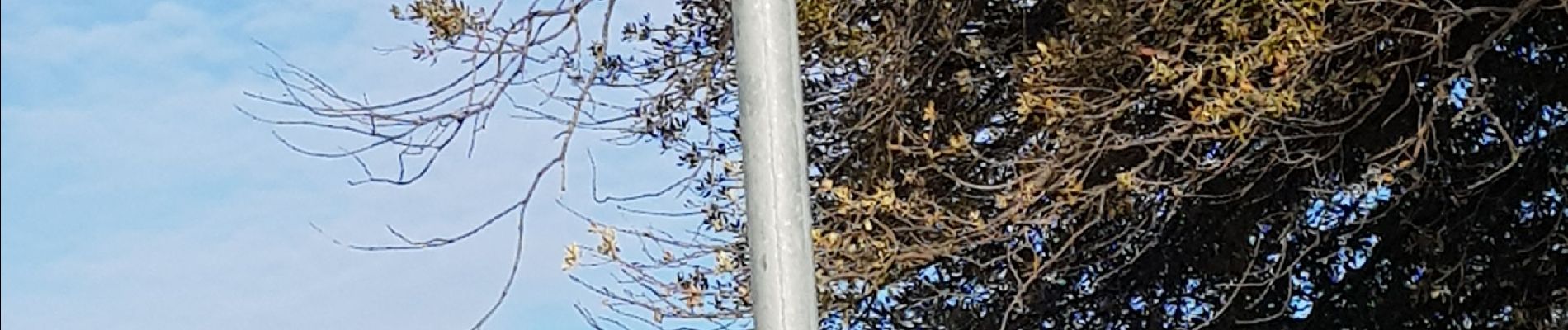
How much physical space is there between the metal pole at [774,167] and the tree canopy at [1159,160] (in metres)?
1.34

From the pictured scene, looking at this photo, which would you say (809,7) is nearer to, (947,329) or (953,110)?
(953,110)

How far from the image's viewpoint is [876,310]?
5.49 metres

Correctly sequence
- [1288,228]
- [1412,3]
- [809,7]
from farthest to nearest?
[809,7] → [1288,228] → [1412,3]

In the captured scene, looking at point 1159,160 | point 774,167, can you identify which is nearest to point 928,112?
point 1159,160

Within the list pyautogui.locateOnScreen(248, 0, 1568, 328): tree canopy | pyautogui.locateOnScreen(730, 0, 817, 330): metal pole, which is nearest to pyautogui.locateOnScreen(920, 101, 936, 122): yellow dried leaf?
pyautogui.locateOnScreen(248, 0, 1568, 328): tree canopy

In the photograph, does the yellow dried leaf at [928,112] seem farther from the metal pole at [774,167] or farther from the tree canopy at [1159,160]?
the metal pole at [774,167]

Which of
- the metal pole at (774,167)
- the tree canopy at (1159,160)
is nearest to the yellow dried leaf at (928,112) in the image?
the tree canopy at (1159,160)

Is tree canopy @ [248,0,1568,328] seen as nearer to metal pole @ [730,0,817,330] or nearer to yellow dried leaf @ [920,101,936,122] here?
yellow dried leaf @ [920,101,936,122]

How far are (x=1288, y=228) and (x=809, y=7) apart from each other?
131 cm

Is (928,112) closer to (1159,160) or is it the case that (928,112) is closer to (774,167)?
(1159,160)

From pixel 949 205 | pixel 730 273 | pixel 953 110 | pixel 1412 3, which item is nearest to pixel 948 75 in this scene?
pixel 953 110

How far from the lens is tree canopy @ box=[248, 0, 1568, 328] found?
4.80 meters

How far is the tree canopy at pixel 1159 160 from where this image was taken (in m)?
4.80

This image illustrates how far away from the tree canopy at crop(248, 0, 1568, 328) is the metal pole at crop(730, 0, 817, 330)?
134 centimetres
